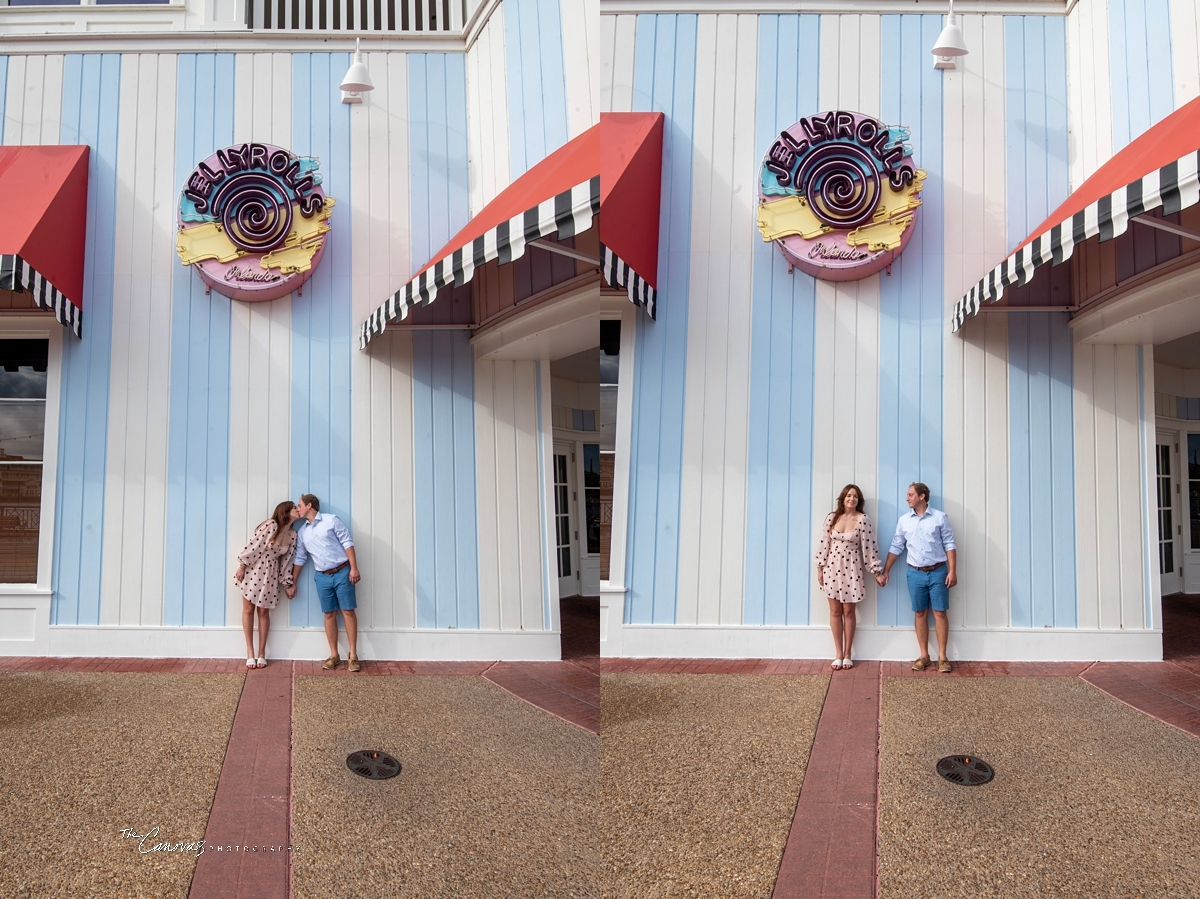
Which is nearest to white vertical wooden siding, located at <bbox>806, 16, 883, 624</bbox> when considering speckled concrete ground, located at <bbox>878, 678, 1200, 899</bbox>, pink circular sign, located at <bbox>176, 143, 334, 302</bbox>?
speckled concrete ground, located at <bbox>878, 678, 1200, 899</bbox>

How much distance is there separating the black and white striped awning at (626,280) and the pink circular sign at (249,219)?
2.37 m

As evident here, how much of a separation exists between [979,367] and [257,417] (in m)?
4.99

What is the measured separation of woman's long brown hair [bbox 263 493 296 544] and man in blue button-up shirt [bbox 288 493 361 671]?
0.09 metres

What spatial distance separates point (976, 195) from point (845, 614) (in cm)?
295

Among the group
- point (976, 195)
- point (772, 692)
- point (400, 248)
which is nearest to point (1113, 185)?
point (976, 195)

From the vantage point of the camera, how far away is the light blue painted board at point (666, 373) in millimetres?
5238

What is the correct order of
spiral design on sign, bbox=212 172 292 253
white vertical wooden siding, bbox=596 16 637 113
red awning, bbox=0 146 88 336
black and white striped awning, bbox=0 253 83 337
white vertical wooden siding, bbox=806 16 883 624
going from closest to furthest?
1. black and white striped awning, bbox=0 253 83 337
2. red awning, bbox=0 146 88 336
3. white vertical wooden siding, bbox=596 16 637 113
4. white vertical wooden siding, bbox=806 16 883 624
5. spiral design on sign, bbox=212 172 292 253

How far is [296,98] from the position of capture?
577 centimetres

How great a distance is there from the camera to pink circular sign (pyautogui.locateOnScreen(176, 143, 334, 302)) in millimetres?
5500

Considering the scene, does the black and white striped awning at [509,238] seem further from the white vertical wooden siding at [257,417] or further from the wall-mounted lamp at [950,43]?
the wall-mounted lamp at [950,43]

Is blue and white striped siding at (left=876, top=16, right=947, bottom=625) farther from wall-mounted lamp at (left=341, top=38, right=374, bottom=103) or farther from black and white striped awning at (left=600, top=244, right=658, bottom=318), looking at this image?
wall-mounted lamp at (left=341, top=38, right=374, bottom=103)

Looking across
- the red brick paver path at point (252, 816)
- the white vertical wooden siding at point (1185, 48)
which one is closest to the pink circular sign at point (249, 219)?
the red brick paver path at point (252, 816)

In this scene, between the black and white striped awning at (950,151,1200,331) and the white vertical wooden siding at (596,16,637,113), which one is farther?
the white vertical wooden siding at (596,16,637,113)

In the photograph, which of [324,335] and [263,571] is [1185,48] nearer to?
[324,335]
